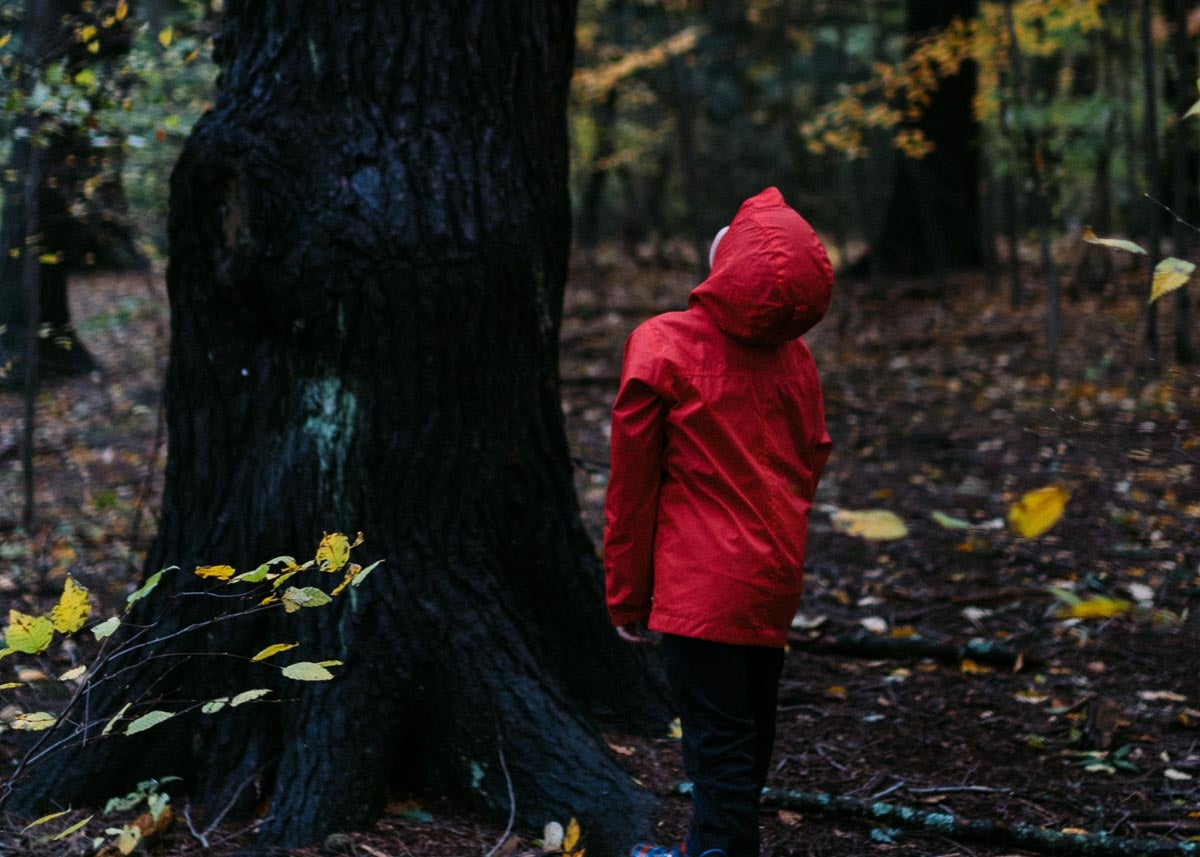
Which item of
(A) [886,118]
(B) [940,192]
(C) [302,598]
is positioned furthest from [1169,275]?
(B) [940,192]

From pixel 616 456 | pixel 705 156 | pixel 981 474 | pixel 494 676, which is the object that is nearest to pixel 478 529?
pixel 494 676

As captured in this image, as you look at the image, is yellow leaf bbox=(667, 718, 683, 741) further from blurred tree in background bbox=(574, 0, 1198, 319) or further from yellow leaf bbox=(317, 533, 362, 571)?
blurred tree in background bbox=(574, 0, 1198, 319)

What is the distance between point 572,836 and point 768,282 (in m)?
1.72

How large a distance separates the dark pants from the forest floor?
0.47m

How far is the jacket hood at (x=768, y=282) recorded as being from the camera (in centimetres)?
257

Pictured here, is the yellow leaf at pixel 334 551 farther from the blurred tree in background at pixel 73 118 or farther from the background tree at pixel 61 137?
the background tree at pixel 61 137

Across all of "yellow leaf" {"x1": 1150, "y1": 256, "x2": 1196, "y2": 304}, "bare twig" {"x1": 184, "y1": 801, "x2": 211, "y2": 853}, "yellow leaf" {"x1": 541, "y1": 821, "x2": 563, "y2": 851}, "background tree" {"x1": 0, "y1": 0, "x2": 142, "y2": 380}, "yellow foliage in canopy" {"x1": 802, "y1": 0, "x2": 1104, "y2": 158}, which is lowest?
"yellow leaf" {"x1": 541, "y1": 821, "x2": 563, "y2": 851}

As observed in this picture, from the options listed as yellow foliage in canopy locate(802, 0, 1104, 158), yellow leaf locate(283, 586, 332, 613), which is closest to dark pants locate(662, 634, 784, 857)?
yellow leaf locate(283, 586, 332, 613)

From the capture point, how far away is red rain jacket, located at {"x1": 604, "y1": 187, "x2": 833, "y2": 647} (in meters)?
2.61

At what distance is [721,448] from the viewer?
8.72 ft

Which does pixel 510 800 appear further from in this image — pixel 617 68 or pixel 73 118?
pixel 617 68

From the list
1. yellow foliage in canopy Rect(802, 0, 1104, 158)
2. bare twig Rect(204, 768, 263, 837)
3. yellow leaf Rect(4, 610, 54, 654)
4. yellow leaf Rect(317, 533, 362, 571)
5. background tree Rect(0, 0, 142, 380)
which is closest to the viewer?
yellow leaf Rect(4, 610, 54, 654)

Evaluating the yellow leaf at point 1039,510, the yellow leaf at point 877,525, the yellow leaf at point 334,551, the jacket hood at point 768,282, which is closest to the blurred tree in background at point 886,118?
the jacket hood at point 768,282

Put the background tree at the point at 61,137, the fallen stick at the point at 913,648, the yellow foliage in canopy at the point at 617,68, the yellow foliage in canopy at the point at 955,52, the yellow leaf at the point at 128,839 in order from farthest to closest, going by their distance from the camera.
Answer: the yellow foliage in canopy at the point at 617,68 → the yellow foliage in canopy at the point at 955,52 → the background tree at the point at 61,137 → the fallen stick at the point at 913,648 → the yellow leaf at the point at 128,839
